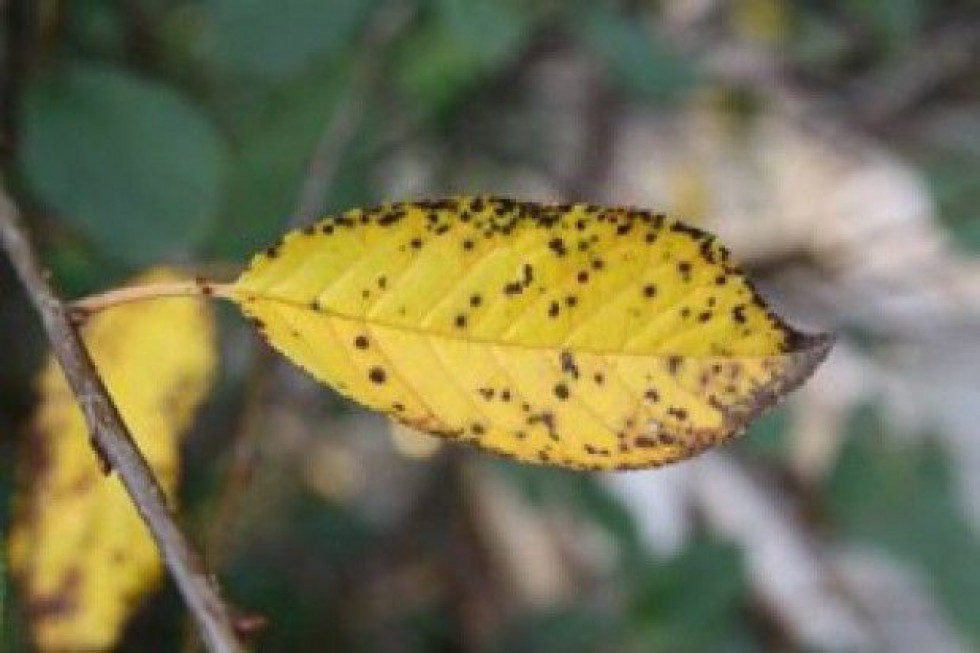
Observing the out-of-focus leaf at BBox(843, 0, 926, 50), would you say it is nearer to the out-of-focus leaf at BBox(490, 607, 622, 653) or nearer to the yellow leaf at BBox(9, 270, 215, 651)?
the out-of-focus leaf at BBox(490, 607, 622, 653)

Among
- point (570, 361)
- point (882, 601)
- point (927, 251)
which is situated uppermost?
point (927, 251)

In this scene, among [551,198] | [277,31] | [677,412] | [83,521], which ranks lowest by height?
[677,412]

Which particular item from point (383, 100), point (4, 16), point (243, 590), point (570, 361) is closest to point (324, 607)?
point (243, 590)

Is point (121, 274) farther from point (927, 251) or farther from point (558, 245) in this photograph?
point (927, 251)

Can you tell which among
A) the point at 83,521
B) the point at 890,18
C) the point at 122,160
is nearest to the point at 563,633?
the point at 890,18

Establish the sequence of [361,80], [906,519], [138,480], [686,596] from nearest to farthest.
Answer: [138,480]
[361,80]
[686,596]
[906,519]

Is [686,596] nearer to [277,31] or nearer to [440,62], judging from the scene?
[440,62]
